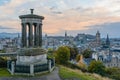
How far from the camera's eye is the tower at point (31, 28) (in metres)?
26.9

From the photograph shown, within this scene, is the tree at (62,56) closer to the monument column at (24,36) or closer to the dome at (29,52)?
the monument column at (24,36)

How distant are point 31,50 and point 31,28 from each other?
2243mm

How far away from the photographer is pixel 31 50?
26281 mm

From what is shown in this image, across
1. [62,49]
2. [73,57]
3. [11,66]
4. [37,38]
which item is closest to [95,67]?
[62,49]

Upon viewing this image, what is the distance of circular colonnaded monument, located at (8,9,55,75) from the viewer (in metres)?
25.3

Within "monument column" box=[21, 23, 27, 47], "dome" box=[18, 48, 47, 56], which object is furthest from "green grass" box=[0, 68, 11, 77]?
"monument column" box=[21, 23, 27, 47]

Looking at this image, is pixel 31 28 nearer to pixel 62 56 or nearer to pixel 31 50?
pixel 31 50

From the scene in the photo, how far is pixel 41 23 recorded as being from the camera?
91.9 ft

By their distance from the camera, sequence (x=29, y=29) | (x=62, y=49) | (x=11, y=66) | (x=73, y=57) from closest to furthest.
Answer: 1. (x=11, y=66)
2. (x=29, y=29)
3. (x=62, y=49)
4. (x=73, y=57)

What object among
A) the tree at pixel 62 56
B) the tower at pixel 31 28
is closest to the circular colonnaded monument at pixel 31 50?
A: the tower at pixel 31 28

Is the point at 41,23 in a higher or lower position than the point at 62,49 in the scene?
higher

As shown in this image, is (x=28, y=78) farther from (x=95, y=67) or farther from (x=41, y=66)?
(x=95, y=67)

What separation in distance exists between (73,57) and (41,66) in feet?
160

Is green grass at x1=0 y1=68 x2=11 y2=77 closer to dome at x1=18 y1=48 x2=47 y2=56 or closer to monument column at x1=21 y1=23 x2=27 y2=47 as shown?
dome at x1=18 y1=48 x2=47 y2=56
